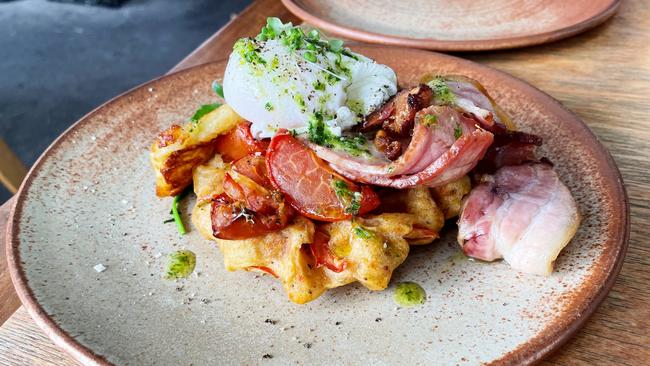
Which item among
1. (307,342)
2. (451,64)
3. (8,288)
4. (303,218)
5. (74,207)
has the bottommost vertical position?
(8,288)

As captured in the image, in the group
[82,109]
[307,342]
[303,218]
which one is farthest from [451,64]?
[82,109]

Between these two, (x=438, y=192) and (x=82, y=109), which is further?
(x=82, y=109)

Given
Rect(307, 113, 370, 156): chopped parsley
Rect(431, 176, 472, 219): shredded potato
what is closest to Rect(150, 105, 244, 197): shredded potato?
Rect(307, 113, 370, 156): chopped parsley

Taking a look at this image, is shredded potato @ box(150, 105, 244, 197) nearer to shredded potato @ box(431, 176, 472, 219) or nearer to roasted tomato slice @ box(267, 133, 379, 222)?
roasted tomato slice @ box(267, 133, 379, 222)

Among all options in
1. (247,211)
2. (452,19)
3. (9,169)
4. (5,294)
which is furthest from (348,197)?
(9,169)

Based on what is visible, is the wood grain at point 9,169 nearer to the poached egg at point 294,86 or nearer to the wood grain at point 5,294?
the wood grain at point 5,294

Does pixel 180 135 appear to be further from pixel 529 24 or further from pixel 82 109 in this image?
pixel 82 109

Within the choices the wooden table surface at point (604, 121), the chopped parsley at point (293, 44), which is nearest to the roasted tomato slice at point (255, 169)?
the chopped parsley at point (293, 44)

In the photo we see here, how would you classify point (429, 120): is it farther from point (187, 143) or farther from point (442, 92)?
point (187, 143)
